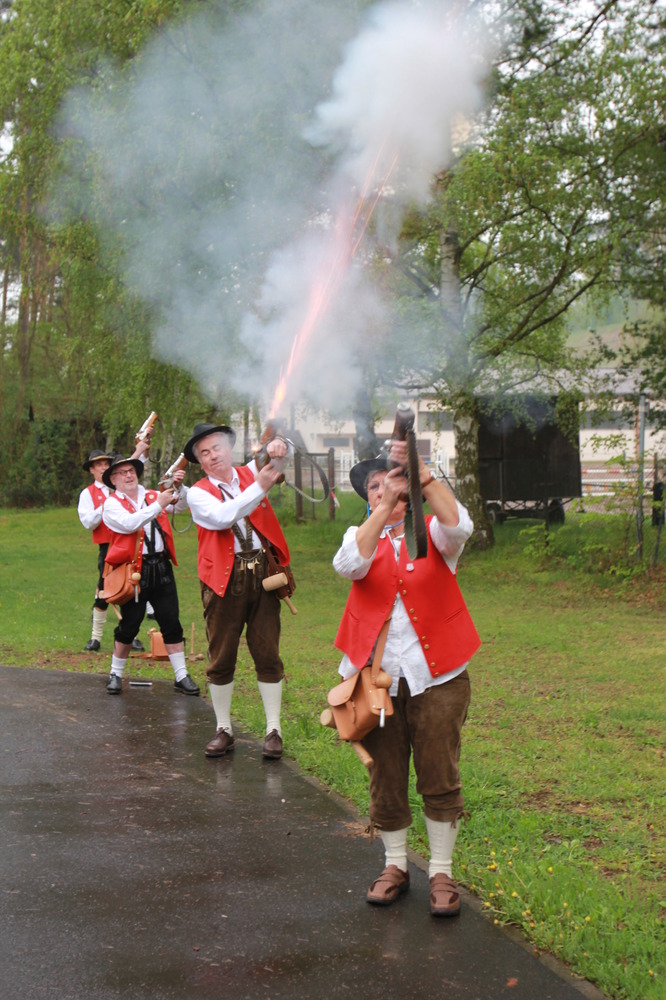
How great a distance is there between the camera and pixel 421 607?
4.39 m

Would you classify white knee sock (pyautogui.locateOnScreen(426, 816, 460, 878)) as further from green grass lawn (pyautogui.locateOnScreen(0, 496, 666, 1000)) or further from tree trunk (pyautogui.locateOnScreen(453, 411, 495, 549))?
tree trunk (pyautogui.locateOnScreen(453, 411, 495, 549))

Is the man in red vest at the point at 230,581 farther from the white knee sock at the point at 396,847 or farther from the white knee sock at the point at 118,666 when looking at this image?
the white knee sock at the point at 396,847

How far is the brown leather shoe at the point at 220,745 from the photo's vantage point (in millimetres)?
6570

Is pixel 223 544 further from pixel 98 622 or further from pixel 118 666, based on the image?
pixel 98 622

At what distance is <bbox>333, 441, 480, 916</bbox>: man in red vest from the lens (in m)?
4.30

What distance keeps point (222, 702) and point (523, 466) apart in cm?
1724

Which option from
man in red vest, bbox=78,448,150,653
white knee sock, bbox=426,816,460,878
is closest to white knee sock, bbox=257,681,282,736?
white knee sock, bbox=426,816,460,878

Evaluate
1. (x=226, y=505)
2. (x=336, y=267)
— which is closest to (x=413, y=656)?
(x=226, y=505)

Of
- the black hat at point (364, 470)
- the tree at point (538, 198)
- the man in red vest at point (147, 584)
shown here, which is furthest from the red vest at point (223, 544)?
the tree at point (538, 198)

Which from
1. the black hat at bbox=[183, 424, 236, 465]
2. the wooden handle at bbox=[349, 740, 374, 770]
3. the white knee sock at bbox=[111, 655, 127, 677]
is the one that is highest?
A: the black hat at bbox=[183, 424, 236, 465]

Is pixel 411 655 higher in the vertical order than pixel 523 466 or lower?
lower

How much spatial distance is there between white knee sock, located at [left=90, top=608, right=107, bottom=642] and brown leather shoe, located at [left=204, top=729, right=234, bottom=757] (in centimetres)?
424

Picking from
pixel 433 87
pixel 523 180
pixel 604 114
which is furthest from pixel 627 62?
pixel 433 87

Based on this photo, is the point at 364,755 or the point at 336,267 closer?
the point at 364,755
